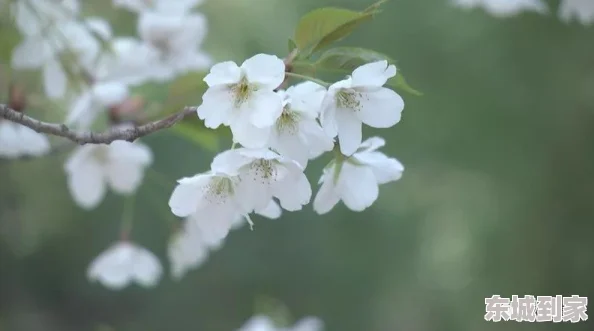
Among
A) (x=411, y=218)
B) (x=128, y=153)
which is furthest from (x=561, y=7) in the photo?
(x=411, y=218)

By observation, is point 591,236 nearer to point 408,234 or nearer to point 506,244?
point 506,244

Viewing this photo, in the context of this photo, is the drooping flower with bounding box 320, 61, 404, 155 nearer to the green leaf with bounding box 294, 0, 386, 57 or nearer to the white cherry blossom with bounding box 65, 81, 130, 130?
the green leaf with bounding box 294, 0, 386, 57

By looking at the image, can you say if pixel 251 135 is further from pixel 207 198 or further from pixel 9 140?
pixel 9 140

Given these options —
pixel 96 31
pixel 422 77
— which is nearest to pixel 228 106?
pixel 96 31

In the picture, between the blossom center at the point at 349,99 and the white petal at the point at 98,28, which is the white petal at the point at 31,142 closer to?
the white petal at the point at 98,28

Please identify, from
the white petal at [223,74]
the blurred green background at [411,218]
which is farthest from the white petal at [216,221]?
the blurred green background at [411,218]

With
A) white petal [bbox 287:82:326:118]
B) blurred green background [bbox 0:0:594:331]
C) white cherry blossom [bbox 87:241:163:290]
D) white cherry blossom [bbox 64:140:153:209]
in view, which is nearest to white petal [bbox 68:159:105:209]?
white cherry blossom [bbox 64:140:153:209]
